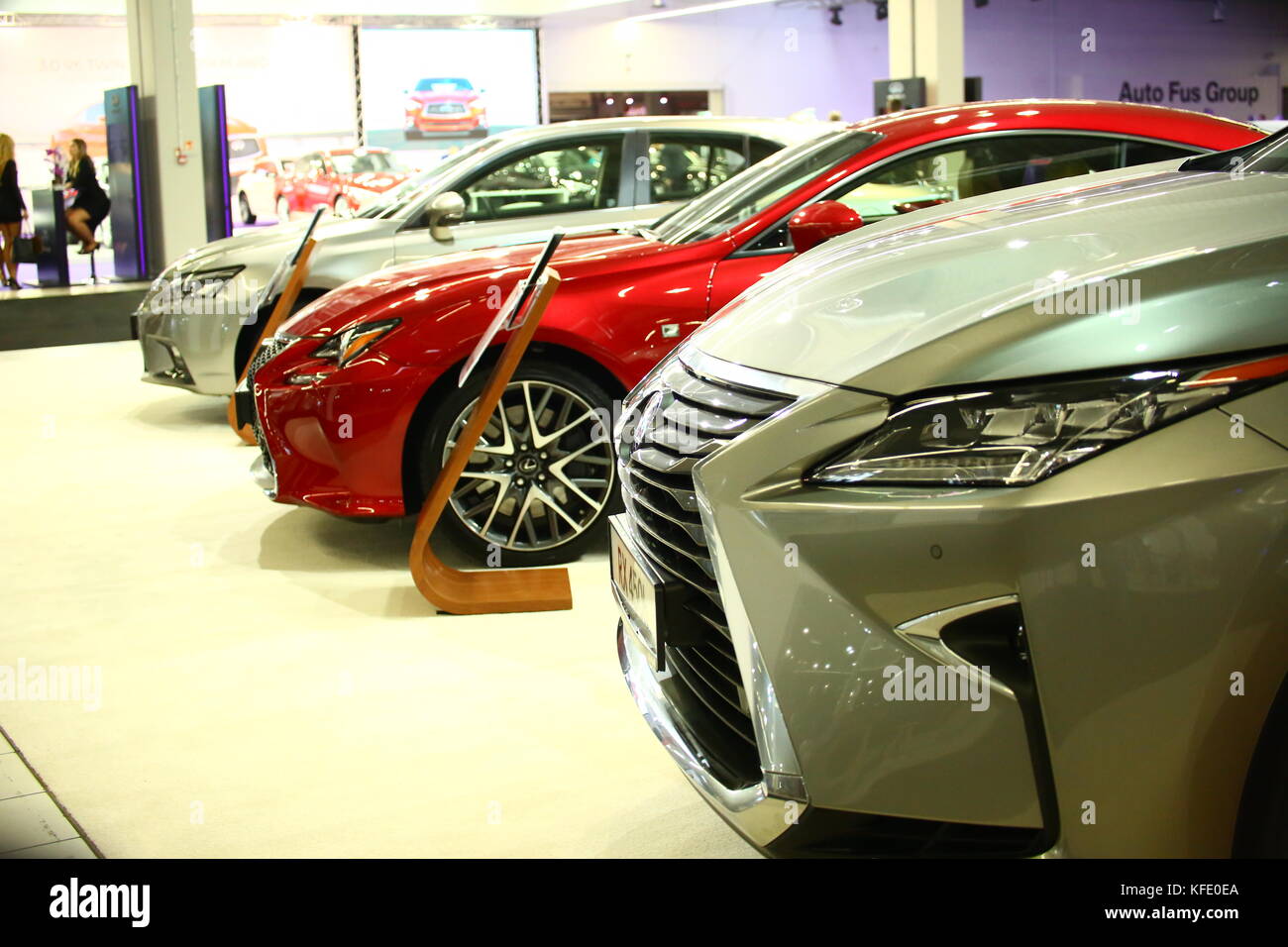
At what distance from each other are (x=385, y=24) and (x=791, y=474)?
823 inches

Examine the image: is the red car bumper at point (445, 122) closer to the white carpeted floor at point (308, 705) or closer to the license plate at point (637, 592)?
→ the white carpeted floor at point (308, 705)

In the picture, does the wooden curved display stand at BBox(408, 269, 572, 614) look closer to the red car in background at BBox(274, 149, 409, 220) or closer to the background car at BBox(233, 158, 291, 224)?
the red car in background at BBox(274, 149, 409, 220)

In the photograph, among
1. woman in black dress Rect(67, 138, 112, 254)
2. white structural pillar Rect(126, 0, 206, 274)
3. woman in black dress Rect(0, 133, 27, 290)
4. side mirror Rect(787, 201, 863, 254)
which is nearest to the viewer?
side mirror Rect(787, 201, 863, 254)

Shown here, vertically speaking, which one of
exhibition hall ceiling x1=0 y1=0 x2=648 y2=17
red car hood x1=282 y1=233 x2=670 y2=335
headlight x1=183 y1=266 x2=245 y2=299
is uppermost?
exhibition hall ceiling x1=0 y1=0 x2=648 y2=17

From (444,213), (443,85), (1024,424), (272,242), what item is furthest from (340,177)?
(1024,424)

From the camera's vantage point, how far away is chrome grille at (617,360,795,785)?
1909 mm

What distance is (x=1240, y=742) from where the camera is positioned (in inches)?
61.2

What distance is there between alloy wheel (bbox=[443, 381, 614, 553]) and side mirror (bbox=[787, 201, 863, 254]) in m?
1.03

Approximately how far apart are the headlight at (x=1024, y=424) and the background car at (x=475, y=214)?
5.23 metres

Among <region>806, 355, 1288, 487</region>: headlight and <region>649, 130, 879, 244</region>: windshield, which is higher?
<region>649, 130, 879, 244</region>: windshield

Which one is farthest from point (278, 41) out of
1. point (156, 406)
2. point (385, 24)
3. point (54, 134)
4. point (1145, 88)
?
point (1145, 88)

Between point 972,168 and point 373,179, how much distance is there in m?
15.3

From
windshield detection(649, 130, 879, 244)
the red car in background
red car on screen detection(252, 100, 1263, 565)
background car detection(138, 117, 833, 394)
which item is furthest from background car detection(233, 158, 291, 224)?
windshield detection(649, 130, 879, 244)
